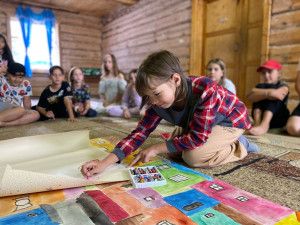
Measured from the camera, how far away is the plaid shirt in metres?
0.92

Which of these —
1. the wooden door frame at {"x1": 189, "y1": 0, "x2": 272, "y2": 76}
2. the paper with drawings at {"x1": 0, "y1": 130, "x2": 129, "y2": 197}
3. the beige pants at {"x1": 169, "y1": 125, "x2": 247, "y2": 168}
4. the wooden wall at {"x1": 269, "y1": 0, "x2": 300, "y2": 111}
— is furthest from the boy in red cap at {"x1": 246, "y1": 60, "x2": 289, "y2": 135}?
the wooden door frame at {"x1": 189, "y1": 0, "x2": 272, "y2": 76}

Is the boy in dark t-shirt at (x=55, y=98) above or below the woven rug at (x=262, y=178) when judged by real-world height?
above

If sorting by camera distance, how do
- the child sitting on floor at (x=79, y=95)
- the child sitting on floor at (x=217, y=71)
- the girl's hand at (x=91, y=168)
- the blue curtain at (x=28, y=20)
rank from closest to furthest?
the girl's hand at (x=91, y=168) < the child sitting on floor at (x=217, y=71) < the child sitting on floor at (x=79, y=95) < the blue curtain at (x=28, y=20)

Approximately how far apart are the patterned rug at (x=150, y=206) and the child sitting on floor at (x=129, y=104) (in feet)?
6.69

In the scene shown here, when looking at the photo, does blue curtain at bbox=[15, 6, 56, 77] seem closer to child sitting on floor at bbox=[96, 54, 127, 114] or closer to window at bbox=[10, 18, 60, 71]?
window at bbox=[10, 18, 60, 71]

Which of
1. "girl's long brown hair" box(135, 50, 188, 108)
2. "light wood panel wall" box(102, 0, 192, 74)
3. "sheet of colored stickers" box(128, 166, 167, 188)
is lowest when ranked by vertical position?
"sheet of colored stickers" box(128, 166, 167, 188)

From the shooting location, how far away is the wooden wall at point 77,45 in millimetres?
5934

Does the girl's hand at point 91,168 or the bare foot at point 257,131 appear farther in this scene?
the bare foot at point 257,131

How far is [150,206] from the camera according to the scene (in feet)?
2.27

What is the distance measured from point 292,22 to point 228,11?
113 centimetres

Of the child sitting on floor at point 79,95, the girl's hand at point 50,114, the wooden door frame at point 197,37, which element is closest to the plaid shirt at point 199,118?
the girl's hand at point 50,114

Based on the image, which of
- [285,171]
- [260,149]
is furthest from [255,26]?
[285,171]

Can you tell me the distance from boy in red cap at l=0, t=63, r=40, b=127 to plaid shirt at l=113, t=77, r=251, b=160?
1758 millimetres

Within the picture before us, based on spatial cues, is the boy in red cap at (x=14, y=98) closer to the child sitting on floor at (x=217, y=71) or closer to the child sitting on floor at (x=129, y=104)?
the child sitting on floor at (x=129, y=104)
